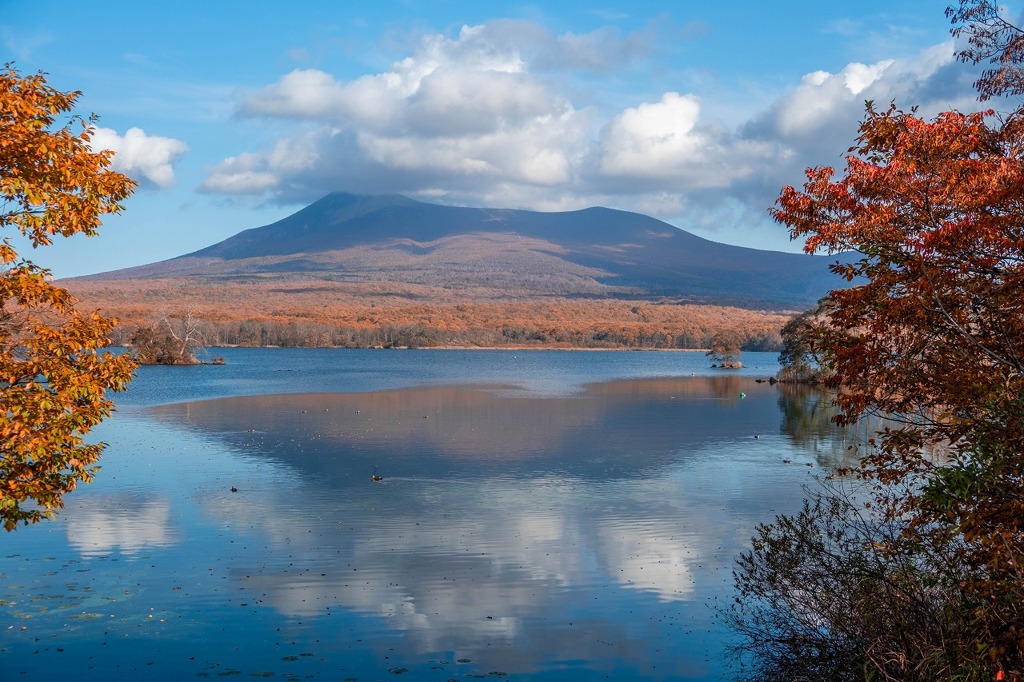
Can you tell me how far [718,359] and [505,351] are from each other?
53048 millimetres

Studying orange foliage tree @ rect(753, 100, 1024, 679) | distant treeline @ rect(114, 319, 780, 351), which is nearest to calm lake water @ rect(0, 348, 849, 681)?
orange foliage tree @ rect(753, 100, 1024, 679)

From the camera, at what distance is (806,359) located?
75.4m


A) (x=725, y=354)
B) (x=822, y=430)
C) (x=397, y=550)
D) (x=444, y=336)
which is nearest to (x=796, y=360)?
(x=822, y=430)

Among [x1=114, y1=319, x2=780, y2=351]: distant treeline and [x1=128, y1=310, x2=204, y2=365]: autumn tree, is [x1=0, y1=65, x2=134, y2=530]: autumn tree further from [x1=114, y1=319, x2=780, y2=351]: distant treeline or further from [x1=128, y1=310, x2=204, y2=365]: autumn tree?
[x1=114, y1=319, x2=780, y2=351]: distant treeline

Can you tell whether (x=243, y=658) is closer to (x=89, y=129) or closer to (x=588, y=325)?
(x=89, y=129)

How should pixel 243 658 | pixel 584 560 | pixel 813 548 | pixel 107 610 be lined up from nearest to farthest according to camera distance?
pixel 813 548
pixel 243 658
pixel 107 610
pixel 584 560

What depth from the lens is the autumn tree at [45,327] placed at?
34.9 ft

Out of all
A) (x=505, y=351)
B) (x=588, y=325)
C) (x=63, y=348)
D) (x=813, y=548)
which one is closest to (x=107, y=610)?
(x=63, y=348)

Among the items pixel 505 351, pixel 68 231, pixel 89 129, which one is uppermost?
pixel 89 129

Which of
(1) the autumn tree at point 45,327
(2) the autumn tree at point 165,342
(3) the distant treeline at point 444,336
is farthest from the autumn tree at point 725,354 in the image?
(1) the autumn tree at point 45,327

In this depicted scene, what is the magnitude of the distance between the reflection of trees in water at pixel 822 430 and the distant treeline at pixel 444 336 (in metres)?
109

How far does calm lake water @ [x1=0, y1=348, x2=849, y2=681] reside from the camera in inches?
543

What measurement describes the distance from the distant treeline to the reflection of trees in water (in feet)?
356

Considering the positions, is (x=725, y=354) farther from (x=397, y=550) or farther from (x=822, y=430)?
(x=397, y=550)
